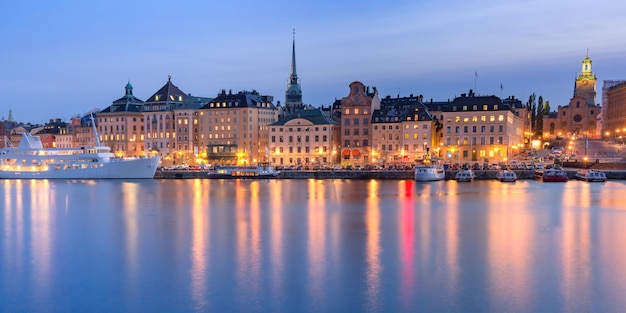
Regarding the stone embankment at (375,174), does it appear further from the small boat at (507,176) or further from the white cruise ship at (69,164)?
the white cruise ship at (69,164)

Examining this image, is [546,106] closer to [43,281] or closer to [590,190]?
[590,190]

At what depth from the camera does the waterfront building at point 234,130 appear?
84.5 m

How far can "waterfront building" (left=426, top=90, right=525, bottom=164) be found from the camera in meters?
71.6

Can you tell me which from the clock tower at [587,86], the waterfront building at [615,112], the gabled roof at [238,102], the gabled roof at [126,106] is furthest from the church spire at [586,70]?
the gabled roof at [126,106]

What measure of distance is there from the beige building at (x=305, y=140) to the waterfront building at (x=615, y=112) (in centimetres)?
4184

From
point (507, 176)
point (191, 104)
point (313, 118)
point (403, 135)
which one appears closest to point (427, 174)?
point (507, 176)

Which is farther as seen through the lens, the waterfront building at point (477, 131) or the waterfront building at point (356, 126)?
the waterfront building at point (356, 126)

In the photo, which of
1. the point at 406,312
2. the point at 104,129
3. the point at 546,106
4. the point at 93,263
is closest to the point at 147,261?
the point at 93,263

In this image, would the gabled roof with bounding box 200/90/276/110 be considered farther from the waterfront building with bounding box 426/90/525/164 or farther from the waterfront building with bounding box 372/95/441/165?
the waterfront building with bounding box 426/90/525/164

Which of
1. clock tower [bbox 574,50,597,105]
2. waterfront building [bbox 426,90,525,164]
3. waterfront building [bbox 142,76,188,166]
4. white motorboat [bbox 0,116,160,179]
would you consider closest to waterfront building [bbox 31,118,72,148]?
waterfront building [bbox 142,76,188,166]

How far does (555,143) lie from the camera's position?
95.4 metres

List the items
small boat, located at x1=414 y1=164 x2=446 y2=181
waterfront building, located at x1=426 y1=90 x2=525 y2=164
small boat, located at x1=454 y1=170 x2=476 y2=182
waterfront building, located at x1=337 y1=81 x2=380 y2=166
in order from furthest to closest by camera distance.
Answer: waterfront building, located at x1=337 y1=81 x2=380 y2=166 < waterfront building, located at x1=426 y1=90 x2=525 y2=164 < small boat, located at x1=414 y1=164 x2=446 y2=181 < small boat, located at x1=454 y1=170 x2=476 y2=182

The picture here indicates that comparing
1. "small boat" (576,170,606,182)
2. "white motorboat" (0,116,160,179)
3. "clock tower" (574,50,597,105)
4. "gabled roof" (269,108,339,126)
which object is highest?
"clock tower" (574,50,597,105)

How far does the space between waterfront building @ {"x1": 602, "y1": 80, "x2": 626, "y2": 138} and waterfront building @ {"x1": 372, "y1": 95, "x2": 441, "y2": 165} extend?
32.4 metres
